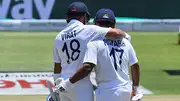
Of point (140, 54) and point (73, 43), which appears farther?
point (140, 54)

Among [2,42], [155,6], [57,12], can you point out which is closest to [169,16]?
[155,6]

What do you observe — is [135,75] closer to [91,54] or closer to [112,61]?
[112,61]

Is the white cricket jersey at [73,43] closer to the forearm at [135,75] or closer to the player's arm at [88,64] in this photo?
the player's arm at [88,64]

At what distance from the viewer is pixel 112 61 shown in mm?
4703


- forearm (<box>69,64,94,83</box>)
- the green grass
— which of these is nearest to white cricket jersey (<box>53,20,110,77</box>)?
forearm (<box>69,64,94,83</box>)

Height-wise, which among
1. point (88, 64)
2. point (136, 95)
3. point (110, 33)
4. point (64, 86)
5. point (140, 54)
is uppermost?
point (110, 33)

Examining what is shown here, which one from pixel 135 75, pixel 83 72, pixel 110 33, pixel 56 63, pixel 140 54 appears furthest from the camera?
pixel 140 54

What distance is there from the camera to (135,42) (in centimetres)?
2016

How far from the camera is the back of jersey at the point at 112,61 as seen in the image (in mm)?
4684

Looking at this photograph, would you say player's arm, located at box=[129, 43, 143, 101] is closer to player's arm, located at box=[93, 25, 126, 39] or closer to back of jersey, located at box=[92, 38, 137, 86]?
back of jersey, located at box=[92, 38, 137, 86]

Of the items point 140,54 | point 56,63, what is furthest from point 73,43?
point 140,54

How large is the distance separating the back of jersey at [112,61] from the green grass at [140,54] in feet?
18.7

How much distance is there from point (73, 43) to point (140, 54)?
1178 centimetres

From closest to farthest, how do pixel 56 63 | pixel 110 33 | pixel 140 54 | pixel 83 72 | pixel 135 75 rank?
pixel 83 72 < pixel 110 33 < pixel 135 75 < pixel 56 63 < pixel 140 54
